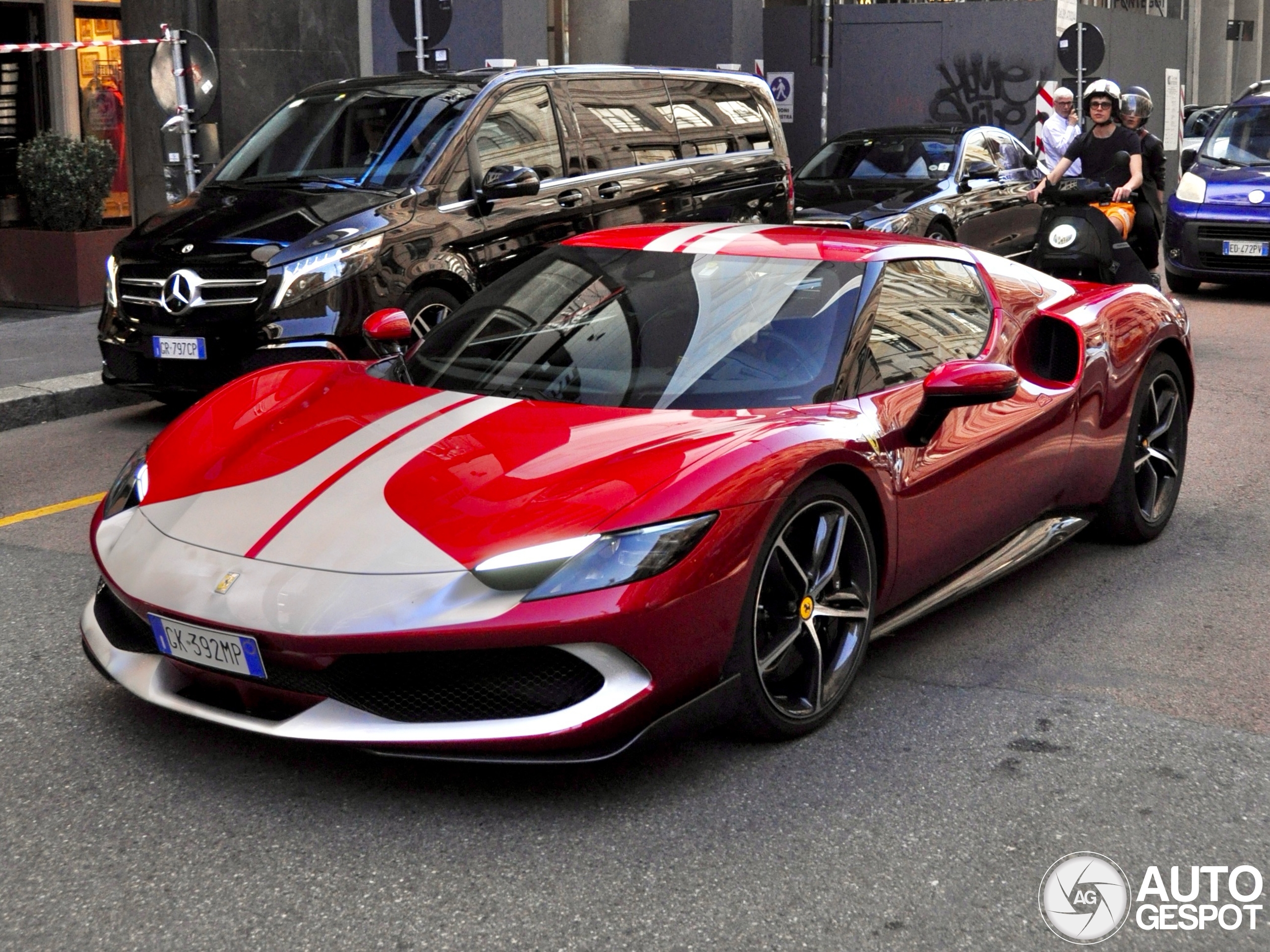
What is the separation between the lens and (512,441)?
402 centimetres

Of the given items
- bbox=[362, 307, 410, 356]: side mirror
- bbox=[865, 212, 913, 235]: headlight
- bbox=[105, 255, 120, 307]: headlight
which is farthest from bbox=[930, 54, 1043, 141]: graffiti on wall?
bbox=[362, 307, 410, 356]: side mirror

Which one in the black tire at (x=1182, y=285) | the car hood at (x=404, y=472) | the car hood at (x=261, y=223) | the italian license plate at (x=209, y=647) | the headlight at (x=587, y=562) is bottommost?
the black tire at (x=1182, y=285)

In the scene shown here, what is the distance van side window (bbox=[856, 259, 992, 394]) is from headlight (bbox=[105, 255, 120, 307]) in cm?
498

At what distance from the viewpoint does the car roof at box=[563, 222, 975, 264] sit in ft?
16.1

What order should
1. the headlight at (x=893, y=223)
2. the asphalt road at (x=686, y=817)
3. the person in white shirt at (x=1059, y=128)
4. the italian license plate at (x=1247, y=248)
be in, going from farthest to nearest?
the person in white shirt at (x=1059, y=128), the italian license plate at (x=1247, y=248), the headlight at (x=893, y=223), the asphalt road at (x=686, y=817)

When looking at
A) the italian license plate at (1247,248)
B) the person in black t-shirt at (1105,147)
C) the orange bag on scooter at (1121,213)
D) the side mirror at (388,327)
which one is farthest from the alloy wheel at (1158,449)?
the italian license plate at (1247,248)

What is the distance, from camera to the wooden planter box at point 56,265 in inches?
488

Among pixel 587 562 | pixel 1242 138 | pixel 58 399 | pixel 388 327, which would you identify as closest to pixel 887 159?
pixel 1242 138

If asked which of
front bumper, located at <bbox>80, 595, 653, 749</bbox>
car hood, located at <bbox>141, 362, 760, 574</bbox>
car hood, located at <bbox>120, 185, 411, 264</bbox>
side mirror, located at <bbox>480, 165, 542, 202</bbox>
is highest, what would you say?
side mirror, located at <bbox>480, 165, 542, 202</bbox>

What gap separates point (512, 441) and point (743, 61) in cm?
1864

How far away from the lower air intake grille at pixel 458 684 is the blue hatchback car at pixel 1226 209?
12021 mm

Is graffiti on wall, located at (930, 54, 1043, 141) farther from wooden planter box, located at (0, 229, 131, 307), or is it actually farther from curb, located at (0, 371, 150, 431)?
curb, located at (0, 371, 150, 431)

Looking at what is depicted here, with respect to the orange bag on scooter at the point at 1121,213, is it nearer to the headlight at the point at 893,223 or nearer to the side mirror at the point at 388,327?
the headlight at the point at 893,223

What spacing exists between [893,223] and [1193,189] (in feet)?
11.6
